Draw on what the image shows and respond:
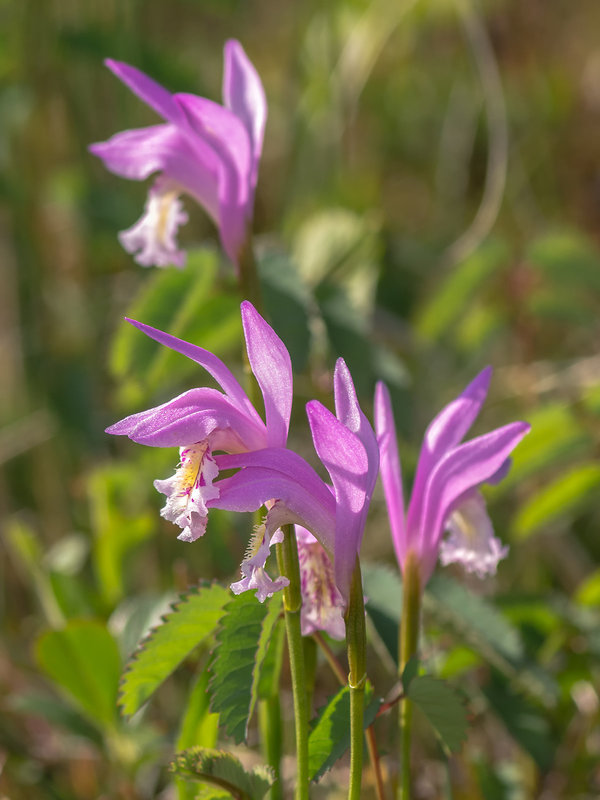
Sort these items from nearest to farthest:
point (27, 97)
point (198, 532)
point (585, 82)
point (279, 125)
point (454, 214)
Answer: point (198, 532) < point (27, 97) < point (454, 214) < point (585, 82) < point (279, 125)

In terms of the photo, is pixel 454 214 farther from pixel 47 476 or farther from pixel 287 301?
pixel 287 301

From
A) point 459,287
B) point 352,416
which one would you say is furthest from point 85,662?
point 459,287

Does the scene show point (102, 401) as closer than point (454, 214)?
Yes

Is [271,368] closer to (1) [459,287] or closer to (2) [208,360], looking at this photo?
(2) [208,360]

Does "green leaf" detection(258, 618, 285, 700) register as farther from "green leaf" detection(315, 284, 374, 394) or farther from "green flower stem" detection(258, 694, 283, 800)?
"green leaf" detection(315, 284, 374, 394)

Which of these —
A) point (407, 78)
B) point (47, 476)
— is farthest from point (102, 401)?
point (407, 78)

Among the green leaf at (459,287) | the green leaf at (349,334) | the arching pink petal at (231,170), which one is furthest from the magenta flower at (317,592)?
the green leaf at (459,287)
